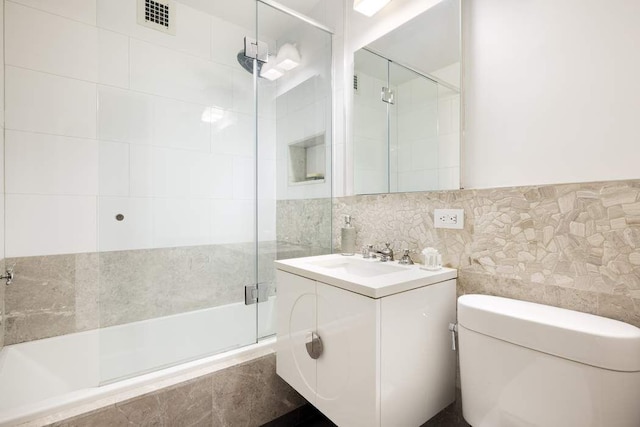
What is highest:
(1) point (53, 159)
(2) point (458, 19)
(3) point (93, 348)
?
(2) point (458, 19)

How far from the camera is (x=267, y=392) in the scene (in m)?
1.37

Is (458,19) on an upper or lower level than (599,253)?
upper

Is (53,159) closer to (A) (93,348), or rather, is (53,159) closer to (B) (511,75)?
(A) (93,348)

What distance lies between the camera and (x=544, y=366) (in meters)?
0.77

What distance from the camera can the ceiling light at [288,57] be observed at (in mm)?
1769

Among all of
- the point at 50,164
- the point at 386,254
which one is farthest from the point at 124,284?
the point at 386,254

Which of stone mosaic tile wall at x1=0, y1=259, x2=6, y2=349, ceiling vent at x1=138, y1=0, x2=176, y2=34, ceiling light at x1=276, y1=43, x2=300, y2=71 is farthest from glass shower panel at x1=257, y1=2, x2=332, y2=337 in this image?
stone mosaic tile wall at x1=0, y1=259, x2=6, y2=349

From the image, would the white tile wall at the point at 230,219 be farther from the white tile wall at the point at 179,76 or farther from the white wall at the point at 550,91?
the white wall at the point at 550,91

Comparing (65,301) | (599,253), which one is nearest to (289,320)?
(599,253)

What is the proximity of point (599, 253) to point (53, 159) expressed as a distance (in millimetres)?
2285

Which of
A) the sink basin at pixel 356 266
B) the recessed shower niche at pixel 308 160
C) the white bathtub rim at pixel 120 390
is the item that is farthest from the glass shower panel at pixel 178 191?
the sink basin at pixel 356 266

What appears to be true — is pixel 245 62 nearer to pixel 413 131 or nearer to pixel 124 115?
pixel 124 115

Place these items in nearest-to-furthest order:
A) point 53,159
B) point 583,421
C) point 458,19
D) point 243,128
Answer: point 583,421, point 458,19, point 53,159, point 243,128

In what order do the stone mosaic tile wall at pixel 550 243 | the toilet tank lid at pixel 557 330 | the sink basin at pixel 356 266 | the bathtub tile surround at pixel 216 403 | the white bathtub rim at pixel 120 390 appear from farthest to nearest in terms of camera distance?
1. the sink basin at pixel 356 266
2. the bathtub tile surround at pixel 216 403
3. the white bathtub rim at pixel 120 390
4. the stone mosaic tile wall at pixel 550 243
5. the toilet tank lid at pixel 557 330
